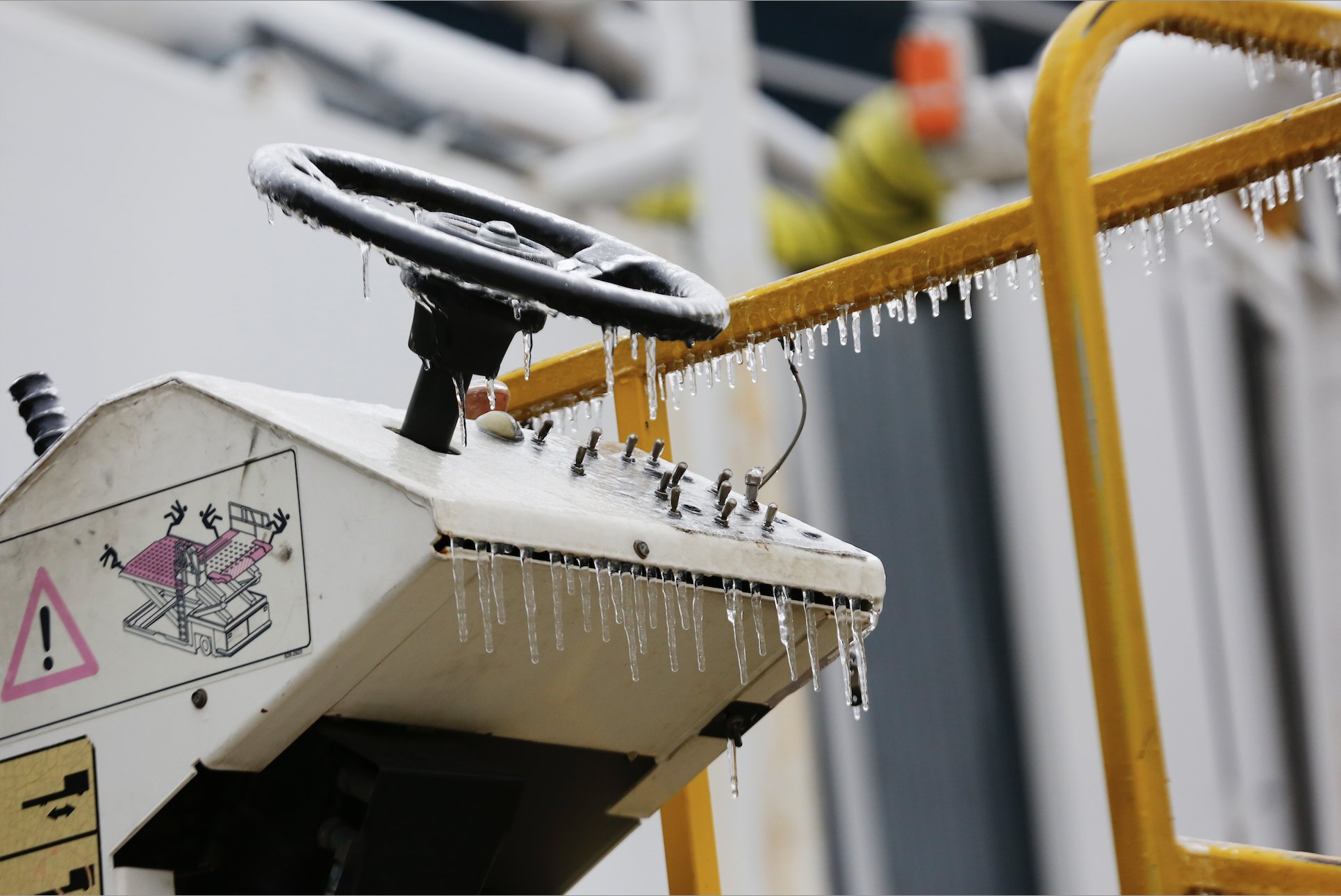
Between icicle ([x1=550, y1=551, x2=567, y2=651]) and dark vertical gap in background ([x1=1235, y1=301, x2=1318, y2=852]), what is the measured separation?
422 centimetres

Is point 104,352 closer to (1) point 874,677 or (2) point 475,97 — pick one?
(2) point 475,97

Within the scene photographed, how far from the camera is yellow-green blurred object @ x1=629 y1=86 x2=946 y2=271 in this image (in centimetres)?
392

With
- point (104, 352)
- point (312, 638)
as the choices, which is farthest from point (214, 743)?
point (104, 352)

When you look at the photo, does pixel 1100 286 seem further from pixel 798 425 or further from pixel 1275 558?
pixel 1275 558

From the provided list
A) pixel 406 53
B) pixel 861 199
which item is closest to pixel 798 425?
pixel 406 53

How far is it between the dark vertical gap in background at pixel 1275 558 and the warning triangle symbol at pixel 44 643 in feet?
14.3

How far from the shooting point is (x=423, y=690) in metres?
0.96

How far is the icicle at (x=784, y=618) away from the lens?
1.02 meters

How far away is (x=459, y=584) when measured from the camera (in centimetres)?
87

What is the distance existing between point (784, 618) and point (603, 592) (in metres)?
0.12

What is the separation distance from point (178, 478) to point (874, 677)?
3.28 m

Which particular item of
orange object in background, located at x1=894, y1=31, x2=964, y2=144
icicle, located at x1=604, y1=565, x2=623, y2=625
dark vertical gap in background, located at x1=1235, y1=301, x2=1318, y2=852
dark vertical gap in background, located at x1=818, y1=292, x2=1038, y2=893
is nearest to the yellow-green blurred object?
orange object in background, located at x1=894, y1=31, x2=964, y2=144

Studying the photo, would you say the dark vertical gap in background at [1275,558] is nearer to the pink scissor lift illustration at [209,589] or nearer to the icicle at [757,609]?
the icicle at [757,609]

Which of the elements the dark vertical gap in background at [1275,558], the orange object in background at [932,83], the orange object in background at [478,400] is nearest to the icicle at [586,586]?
the orange object in background at [478,400]
